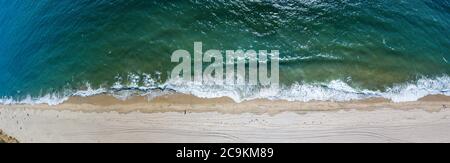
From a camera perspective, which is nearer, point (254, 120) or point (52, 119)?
point (254, 120)

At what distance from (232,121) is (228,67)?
418 centimetres

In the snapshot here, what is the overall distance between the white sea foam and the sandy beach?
42 cm

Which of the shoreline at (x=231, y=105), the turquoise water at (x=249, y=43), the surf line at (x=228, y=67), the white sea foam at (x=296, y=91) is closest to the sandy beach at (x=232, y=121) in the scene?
the shoreline at (x=231, y=105)

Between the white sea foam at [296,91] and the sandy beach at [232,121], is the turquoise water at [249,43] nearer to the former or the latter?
the white sea foam at [296,91]

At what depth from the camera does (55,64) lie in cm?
2905

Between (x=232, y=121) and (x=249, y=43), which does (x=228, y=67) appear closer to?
(x=249, y=43)

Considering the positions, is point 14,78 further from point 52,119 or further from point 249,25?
point 249,25

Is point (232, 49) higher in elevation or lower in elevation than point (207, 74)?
higher

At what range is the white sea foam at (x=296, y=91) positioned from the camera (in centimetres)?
2606

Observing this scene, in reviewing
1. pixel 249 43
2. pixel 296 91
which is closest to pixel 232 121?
pixel 296 91

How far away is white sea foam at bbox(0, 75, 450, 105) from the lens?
26.1m
